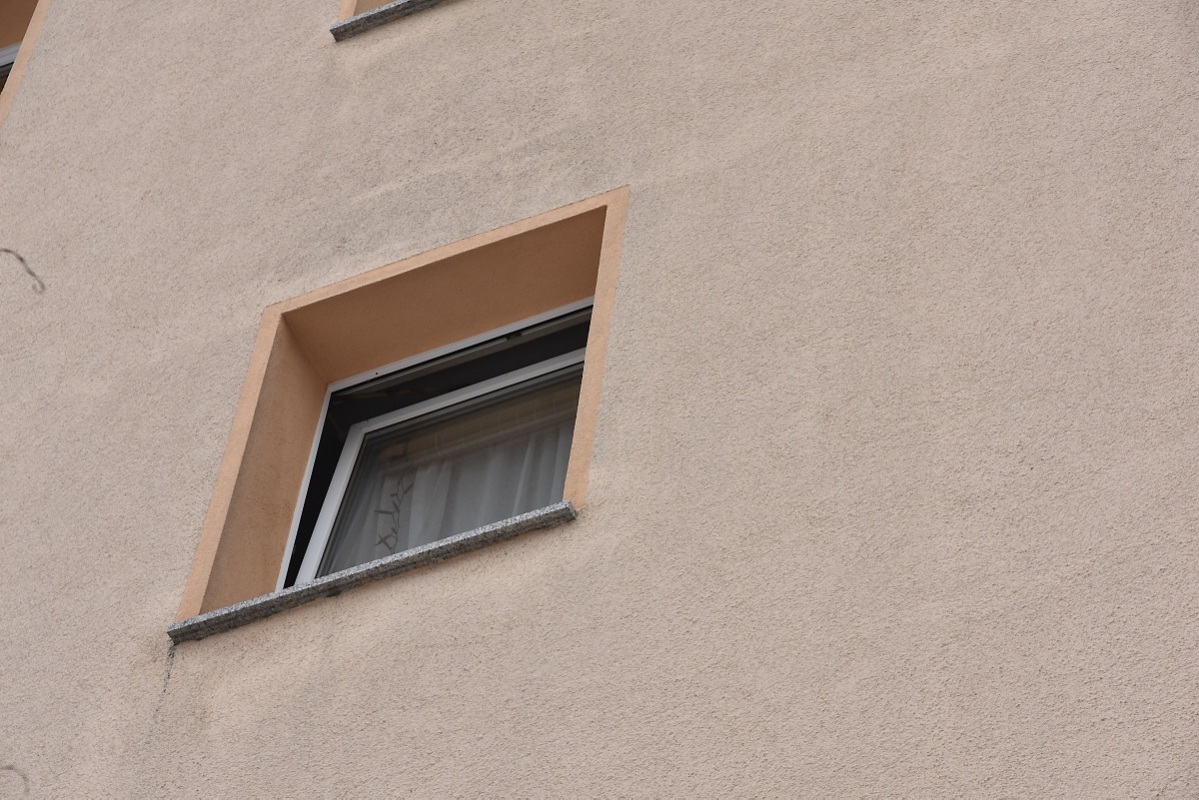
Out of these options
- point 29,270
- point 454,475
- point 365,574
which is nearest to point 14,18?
point 29,270

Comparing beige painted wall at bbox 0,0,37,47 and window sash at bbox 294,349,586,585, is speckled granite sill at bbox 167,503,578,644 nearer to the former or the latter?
window sash at bbox 294,349,586,585

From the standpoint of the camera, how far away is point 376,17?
700 centimetres

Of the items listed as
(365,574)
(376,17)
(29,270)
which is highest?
(376,17)

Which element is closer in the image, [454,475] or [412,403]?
[454,475]

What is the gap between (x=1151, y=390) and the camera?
4.39 metres

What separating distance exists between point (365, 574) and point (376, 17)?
9.28ft

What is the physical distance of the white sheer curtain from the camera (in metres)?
5.73

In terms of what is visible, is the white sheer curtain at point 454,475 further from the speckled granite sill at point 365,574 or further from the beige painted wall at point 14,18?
the beige painted wall at point 14,18

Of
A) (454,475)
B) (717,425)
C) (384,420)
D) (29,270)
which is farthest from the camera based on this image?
(29,270)

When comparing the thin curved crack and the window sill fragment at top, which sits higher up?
the window sill fragment at top

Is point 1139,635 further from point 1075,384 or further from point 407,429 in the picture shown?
point 407,429

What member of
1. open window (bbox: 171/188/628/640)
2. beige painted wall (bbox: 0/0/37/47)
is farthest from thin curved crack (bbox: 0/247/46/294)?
beige painted wall (bbox: 0/0/37/47)

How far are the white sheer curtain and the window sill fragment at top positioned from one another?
1743 millimetres

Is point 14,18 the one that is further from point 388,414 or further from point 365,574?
point 365,574
